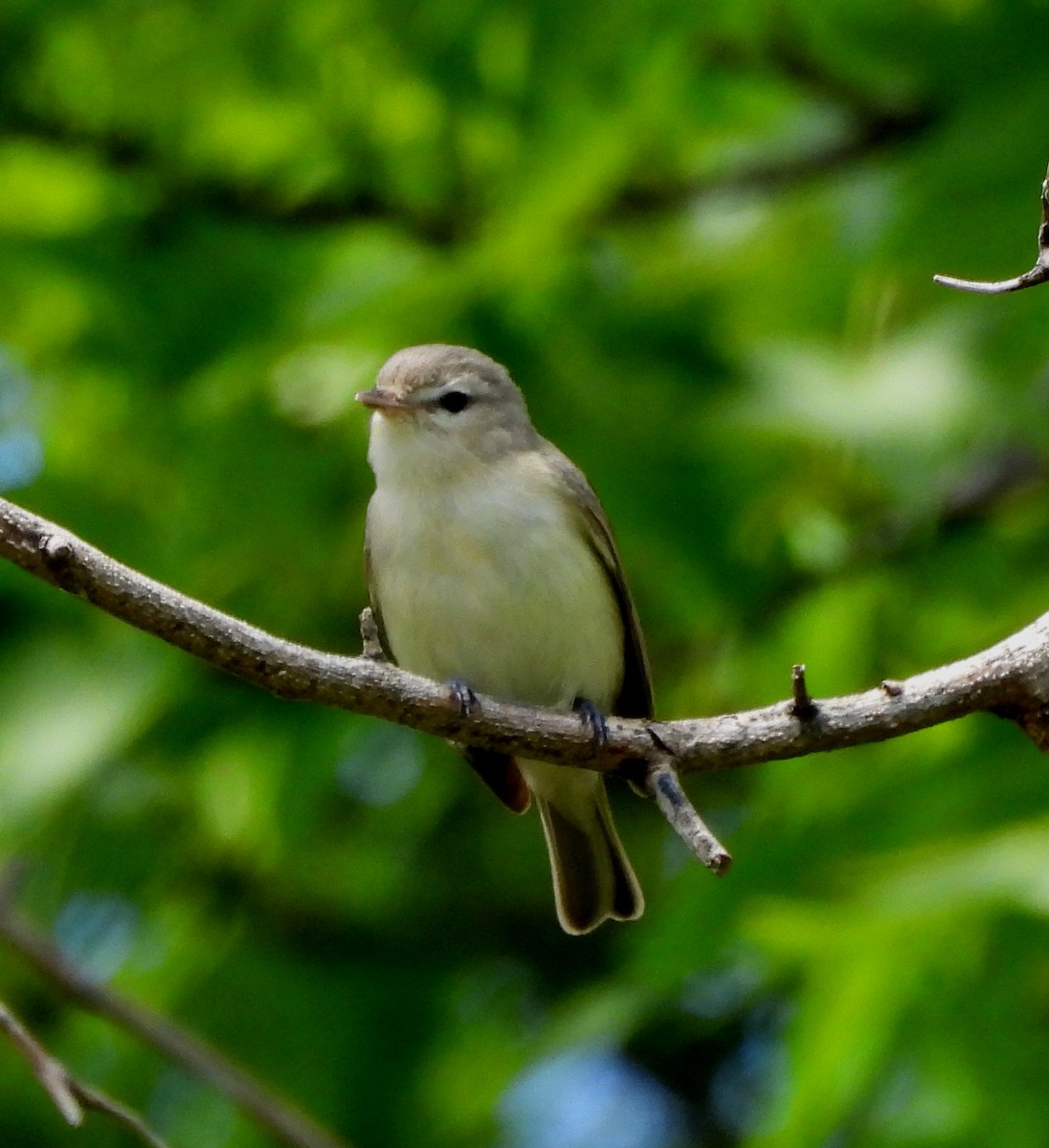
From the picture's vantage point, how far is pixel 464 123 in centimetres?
567

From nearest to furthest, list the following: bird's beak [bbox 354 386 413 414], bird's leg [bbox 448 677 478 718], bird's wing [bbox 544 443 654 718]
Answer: bird's leg [bbox 448 677 478 718]
bird's beak [bbox 354 386 413 414]
bird's wing [bbox 544 443 654 718]

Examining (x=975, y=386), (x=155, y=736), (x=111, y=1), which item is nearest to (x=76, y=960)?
(x=155, y=736)

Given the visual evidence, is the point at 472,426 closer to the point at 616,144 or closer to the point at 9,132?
the point at 616,144

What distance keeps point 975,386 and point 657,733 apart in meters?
1.70

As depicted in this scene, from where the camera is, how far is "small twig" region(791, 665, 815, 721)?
336cm

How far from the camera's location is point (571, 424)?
5434 millimetres

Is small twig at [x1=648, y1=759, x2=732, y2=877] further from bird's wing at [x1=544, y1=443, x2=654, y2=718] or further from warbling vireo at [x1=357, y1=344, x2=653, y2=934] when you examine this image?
bird's wing at [x1=544, y1=443, x2=654, y2=718]

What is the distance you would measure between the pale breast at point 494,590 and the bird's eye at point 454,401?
0.33m

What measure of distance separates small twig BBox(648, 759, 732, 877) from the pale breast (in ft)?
5.30

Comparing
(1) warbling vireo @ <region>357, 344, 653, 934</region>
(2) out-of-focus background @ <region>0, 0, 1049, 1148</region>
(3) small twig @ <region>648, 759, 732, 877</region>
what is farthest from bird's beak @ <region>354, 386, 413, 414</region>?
(3) small twig @ <region>648, 759, 732, 877</region>

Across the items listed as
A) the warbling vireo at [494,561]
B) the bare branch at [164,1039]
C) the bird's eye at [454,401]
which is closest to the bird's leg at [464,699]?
the warbling vireo at [494,561]

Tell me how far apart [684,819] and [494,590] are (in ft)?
6.10

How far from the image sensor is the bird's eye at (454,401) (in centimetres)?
560

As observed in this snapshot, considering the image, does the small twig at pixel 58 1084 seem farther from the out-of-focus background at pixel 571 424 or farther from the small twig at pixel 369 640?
the out-of-focus background at pixel 571 424
